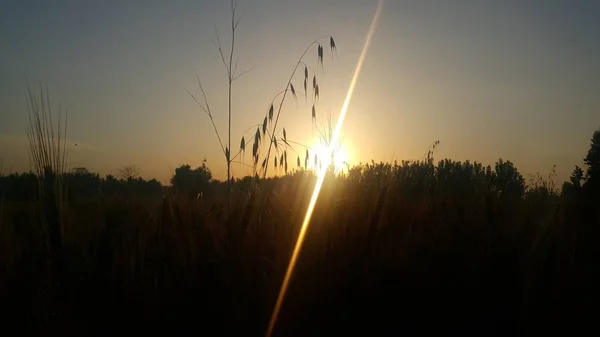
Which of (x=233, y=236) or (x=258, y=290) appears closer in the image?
(x=258, y=290)

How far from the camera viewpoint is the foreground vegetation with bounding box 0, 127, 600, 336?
5.64 ft

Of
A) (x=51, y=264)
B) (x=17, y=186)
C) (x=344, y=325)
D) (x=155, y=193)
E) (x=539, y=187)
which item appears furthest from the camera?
(x=539, y=187)

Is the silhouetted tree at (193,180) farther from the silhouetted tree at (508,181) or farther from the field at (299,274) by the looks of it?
the silhouetted tree at (508,181)

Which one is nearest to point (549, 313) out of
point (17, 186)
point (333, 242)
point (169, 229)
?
point (333, 242)

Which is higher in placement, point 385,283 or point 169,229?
point 169,229

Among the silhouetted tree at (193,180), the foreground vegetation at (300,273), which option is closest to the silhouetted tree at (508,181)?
the foreground vegetation at (300,273)

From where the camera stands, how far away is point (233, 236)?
208 cm

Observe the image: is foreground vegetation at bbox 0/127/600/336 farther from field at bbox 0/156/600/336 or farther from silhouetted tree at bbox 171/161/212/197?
silhouetted tree at bbox 171/161/212/197

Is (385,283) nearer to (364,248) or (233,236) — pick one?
(364,248)

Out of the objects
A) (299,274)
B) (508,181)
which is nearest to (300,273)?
(299,274)

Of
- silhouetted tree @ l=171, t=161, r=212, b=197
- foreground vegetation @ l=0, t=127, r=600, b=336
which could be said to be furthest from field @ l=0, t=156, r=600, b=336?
silhouetted tree @ l=171, t=161, r=212, b=197

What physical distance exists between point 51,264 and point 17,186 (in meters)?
0.70

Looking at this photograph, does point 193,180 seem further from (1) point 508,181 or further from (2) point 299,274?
(1) point 508,181

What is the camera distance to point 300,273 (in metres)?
1.98
